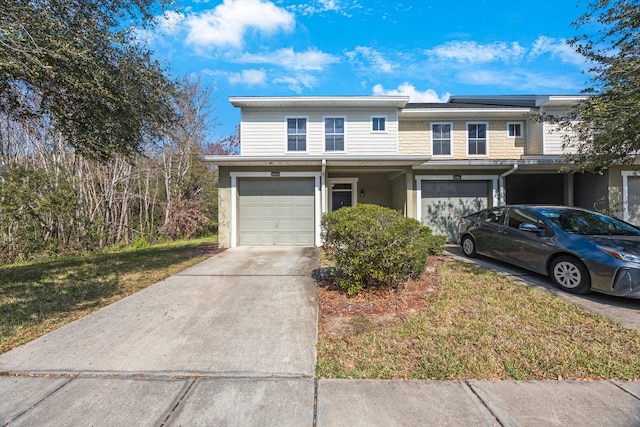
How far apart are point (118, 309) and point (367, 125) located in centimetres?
1003

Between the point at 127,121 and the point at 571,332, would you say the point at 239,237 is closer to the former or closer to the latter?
the point at 127,121

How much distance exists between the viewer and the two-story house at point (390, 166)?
31.8 ft

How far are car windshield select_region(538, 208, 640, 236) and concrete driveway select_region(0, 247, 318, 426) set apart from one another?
466 cm

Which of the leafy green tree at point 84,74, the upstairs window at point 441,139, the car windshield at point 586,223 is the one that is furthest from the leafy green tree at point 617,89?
the leafy green tree at point 84,74

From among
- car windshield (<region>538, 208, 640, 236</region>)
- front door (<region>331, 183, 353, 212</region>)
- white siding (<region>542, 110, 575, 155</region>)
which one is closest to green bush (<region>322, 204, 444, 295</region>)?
car windshield (<region>538, 208, 640, 236</region>)

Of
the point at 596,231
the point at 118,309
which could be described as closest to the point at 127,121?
the point at 118,309

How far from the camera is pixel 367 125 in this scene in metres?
11.6

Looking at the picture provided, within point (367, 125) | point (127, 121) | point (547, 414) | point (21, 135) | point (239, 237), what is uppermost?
point (367, 125)

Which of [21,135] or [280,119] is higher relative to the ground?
[280,119]

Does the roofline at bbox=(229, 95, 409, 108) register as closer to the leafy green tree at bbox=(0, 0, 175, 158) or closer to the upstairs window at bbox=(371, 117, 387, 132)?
the upstairs window at bbox=(371, 117, 387, 132)

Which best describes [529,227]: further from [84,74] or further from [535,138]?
[535,138]

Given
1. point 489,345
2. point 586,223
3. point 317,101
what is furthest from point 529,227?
point 317,101

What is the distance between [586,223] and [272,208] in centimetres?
798

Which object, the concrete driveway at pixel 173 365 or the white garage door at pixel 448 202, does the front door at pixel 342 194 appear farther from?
the concrete driveway at pixel 173 365
